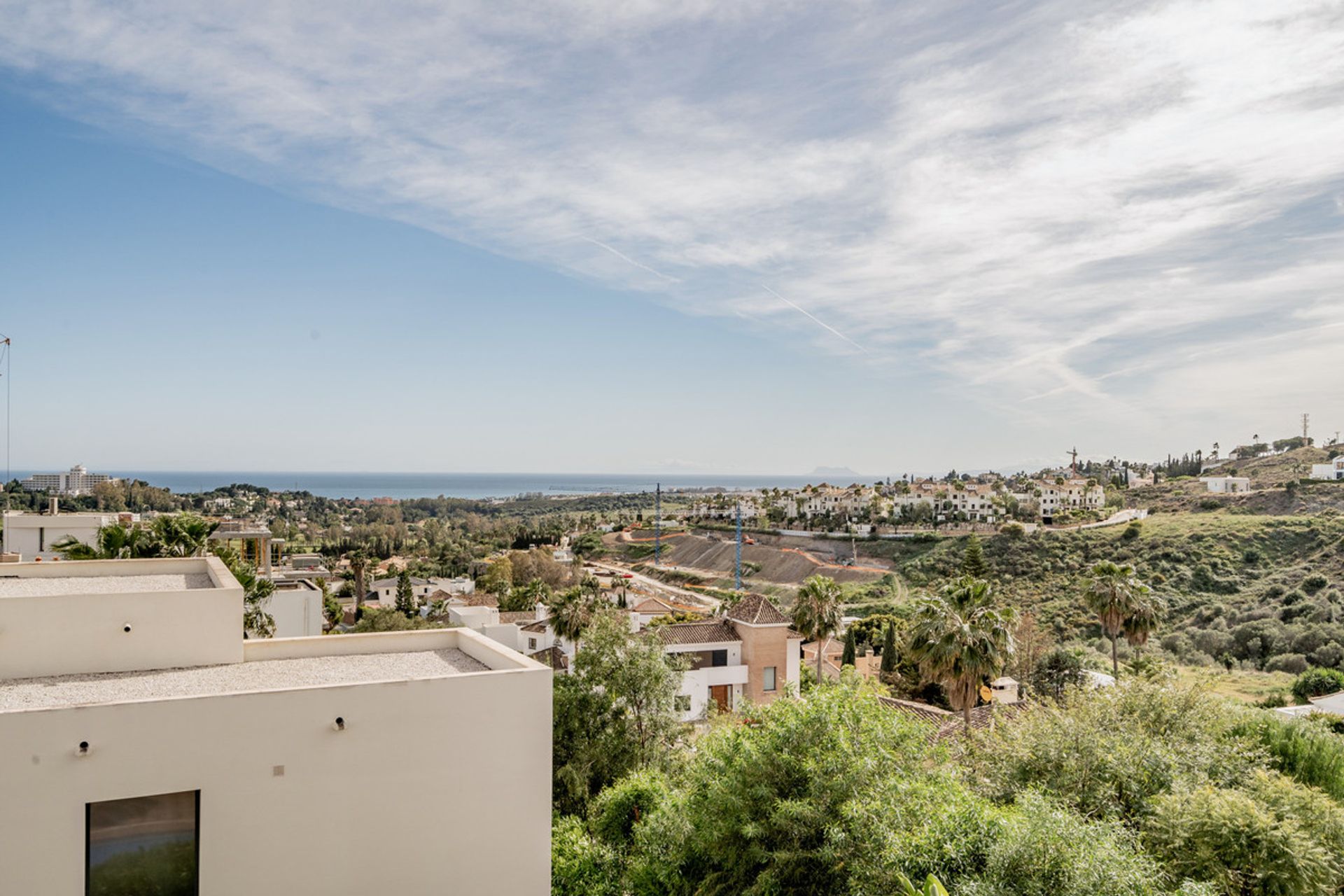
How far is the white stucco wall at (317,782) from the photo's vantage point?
6730 millimetres

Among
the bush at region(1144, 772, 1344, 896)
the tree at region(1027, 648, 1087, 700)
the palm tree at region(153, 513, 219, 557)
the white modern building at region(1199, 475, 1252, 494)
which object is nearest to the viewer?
the bush at region(1144, 772, 1344, 896)

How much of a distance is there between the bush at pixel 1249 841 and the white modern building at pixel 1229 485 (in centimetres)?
6709

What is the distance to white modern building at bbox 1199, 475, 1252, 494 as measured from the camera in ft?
223

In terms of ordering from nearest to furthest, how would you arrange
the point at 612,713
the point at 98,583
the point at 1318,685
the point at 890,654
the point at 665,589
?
the point at 98,583, the point at 612,713, the point at 1318,685, the point at 890,654, the point at 665,589

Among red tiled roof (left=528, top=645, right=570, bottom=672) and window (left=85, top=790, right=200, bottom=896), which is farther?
red tiled roof (left=528, top=645, right=570, bottom=672)

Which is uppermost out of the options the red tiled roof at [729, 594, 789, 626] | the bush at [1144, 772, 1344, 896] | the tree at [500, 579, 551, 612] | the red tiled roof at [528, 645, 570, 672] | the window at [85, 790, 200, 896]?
the window at [85, 790, 200, 896]

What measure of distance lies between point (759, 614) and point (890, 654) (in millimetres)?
10310

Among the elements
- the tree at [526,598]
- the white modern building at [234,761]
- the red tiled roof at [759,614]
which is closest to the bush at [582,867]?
the white modern building at [234,761]

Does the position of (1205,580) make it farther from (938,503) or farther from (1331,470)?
(938,503)

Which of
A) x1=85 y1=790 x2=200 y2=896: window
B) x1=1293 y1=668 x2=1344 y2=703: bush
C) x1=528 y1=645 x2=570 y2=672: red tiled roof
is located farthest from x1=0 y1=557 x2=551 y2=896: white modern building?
x1=1293 y1=668 x2=1344 y2=703: bush

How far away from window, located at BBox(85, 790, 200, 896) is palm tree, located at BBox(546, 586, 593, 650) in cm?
2040

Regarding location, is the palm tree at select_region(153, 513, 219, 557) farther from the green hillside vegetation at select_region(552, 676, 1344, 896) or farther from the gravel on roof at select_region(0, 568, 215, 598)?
the green hillside vegetation at select_region(552, 676, 1344, 896)

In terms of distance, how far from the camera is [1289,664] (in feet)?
102

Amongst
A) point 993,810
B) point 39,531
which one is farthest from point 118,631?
point 39,531
